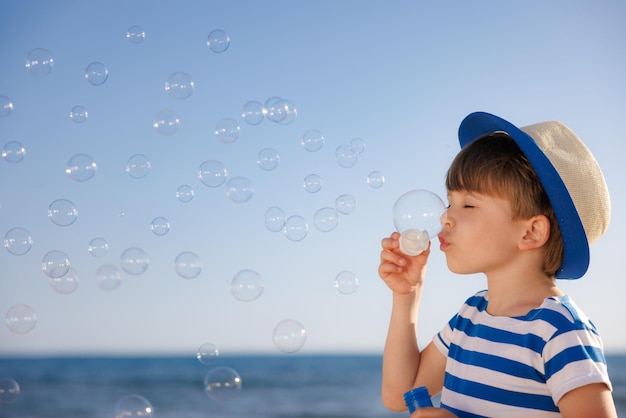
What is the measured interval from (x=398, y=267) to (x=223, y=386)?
156cm

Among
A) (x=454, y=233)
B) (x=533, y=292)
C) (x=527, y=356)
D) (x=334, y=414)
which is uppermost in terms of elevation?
(x=454, y=233)

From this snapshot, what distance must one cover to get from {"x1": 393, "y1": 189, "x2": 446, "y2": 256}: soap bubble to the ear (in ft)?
0.73

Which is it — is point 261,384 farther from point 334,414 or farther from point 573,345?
point 573,345

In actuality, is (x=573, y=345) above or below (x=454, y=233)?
below

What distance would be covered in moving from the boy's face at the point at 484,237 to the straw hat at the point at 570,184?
0.12 meters

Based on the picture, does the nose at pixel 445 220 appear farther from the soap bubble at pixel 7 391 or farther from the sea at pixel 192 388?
the sea at pixel 192 388

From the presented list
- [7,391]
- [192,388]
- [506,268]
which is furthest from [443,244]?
[192,388]

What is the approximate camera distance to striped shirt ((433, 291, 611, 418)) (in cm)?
162

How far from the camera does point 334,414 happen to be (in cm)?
1320

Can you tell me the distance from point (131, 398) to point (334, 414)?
10501 millimetres

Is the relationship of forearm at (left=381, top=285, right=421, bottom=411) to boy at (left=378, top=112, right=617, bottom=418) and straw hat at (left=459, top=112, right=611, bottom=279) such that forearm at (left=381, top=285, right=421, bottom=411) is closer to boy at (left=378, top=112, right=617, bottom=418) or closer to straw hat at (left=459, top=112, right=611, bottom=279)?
boy at (left=378, top=112, right=617, bottom=418)

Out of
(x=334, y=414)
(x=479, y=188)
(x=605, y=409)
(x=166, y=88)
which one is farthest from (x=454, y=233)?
(x=334, y=414)

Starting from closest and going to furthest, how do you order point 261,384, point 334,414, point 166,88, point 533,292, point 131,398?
point 533,292 < point 131,398 < point 166,88 < point 334,414 < point 261,384

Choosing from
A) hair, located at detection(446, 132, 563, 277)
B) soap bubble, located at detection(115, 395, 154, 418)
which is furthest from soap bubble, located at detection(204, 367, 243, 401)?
hair, located at detection(446, 132, 563, 277)
